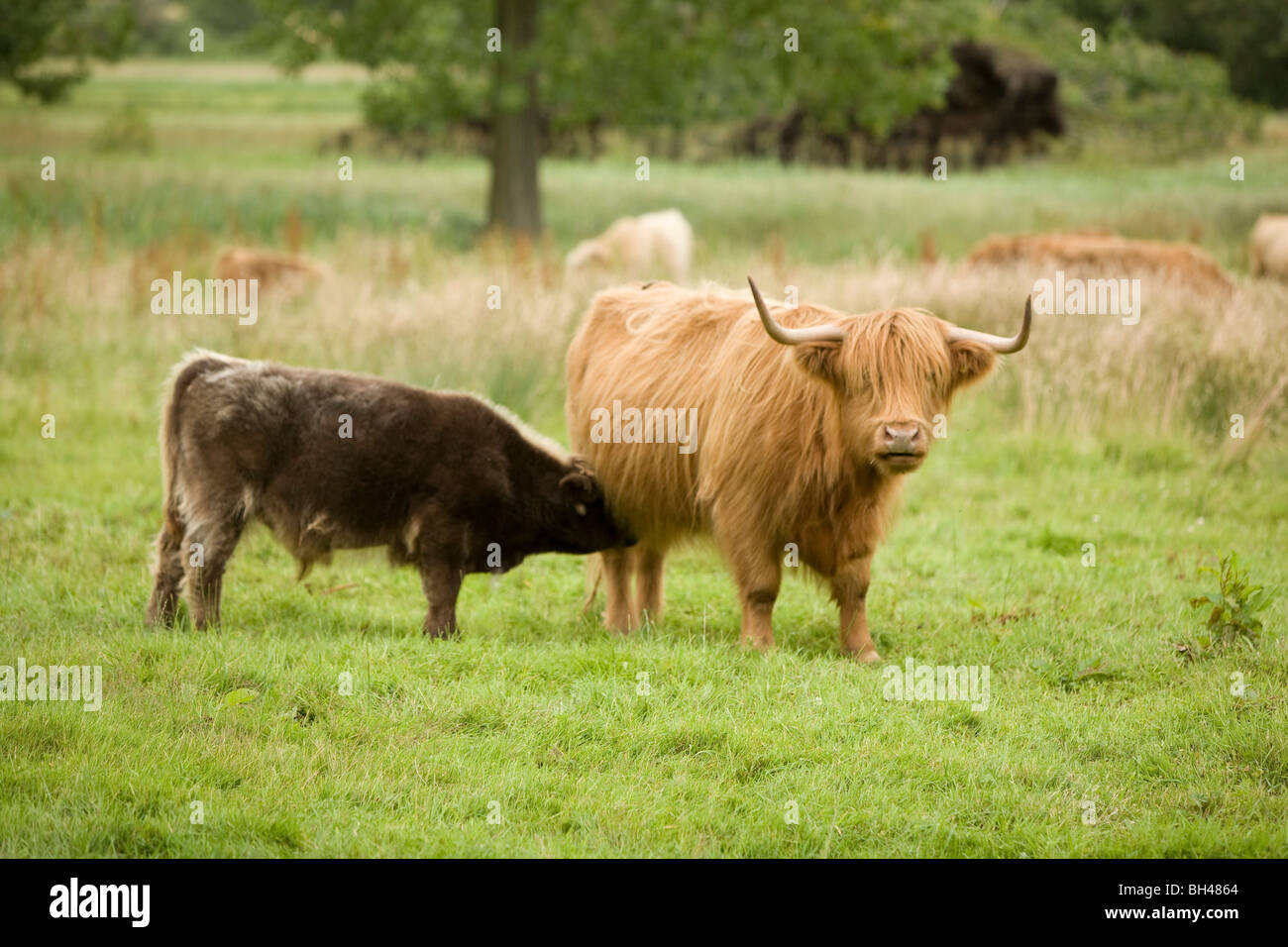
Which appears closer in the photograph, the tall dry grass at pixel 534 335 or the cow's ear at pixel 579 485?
the cow's ear at pixel 579 485

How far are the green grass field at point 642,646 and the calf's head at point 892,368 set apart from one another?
1020 millimetres

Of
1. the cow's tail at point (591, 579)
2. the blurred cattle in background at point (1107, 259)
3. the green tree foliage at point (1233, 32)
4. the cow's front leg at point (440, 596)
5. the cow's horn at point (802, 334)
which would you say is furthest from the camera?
the green tree foliage at point (1233, 32)

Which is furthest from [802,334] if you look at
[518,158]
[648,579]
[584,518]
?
[518,158]

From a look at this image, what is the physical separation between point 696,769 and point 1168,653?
8.20ft

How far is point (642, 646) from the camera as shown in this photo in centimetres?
611

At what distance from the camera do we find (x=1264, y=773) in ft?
15.7

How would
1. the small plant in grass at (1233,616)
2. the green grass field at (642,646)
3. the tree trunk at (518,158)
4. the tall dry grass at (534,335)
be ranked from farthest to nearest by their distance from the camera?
the tree trunk at (518,158), the tall dry grass at (534,335), the small plant in grass at (1233,616), the green grass field at (642,646)

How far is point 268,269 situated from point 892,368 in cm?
916

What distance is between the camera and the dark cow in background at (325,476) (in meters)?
6.23

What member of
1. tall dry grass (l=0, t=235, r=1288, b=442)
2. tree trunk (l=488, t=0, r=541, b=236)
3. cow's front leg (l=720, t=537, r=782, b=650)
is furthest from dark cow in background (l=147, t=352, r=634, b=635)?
tree trunk (l=488, t=0, r=541, b=236)

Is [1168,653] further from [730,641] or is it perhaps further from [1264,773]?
[730,641]

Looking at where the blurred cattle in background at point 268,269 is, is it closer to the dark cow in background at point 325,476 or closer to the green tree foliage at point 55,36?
the dark cow in background at point 325,476

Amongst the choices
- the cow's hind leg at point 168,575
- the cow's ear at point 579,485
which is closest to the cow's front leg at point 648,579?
the cow's ear at point 579,485

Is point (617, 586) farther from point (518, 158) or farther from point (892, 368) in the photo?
point (518, 158)
